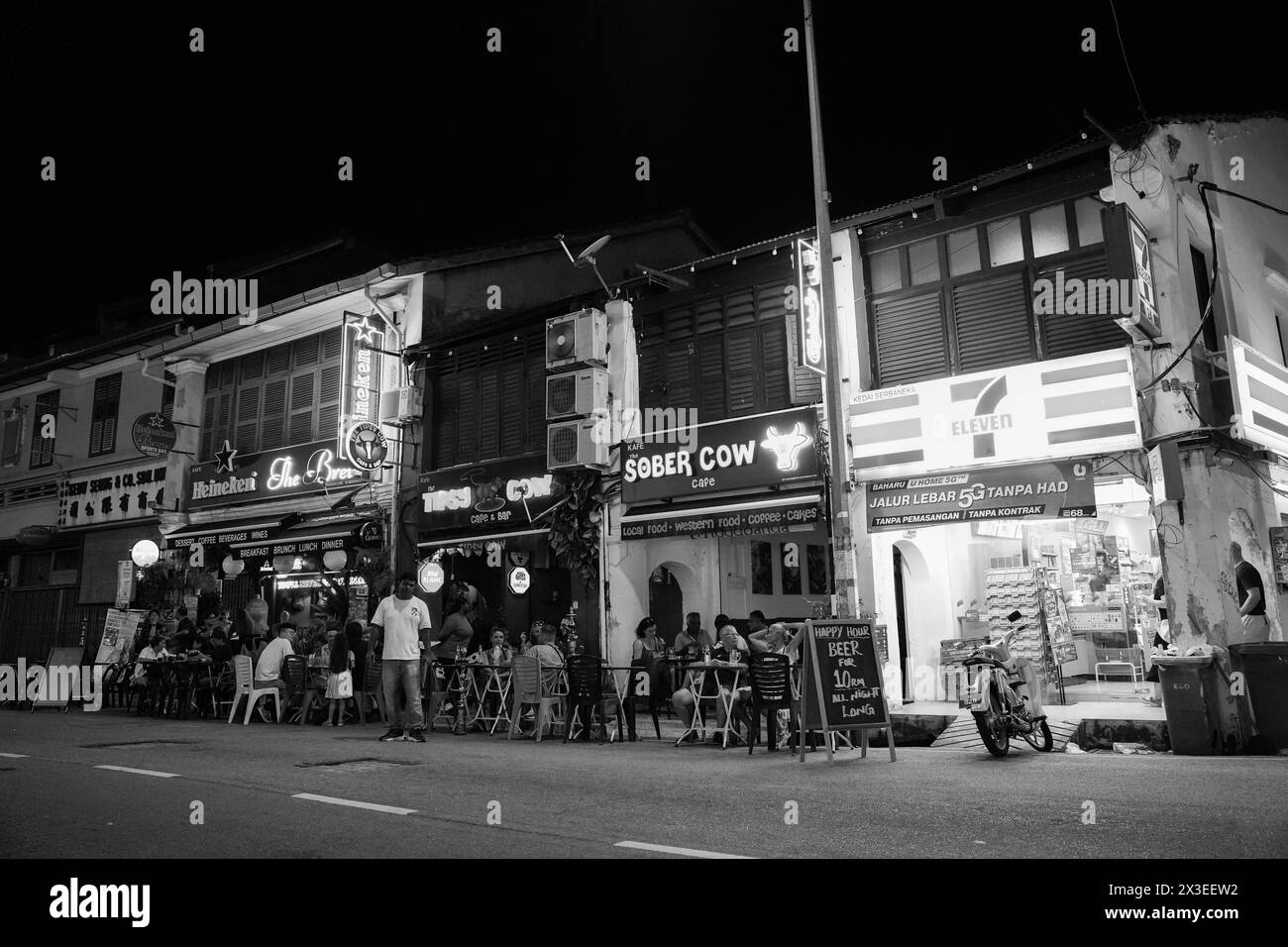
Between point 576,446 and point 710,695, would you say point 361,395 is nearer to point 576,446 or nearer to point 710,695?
point 576,446

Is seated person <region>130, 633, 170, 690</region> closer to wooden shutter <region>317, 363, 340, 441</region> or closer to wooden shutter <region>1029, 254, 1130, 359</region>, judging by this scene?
wooden shutter <region>317, 363, 340, 441</region>

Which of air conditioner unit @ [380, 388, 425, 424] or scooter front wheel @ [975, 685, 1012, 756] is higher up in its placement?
air conditioner unit @ [380, 388, 425, 424]

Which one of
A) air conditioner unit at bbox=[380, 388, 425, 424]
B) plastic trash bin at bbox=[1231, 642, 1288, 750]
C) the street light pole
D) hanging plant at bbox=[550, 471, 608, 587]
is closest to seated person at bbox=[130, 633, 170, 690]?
air conditioner unit at bbox=[380, 388, 425, 424]

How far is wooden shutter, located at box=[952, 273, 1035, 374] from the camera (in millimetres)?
12570

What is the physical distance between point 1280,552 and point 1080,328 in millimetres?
3738

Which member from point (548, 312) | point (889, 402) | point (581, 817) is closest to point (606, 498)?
point (548, 312)

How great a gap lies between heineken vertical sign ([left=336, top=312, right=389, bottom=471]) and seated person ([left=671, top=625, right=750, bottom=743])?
31.1 ft

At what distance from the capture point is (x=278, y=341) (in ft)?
72.6

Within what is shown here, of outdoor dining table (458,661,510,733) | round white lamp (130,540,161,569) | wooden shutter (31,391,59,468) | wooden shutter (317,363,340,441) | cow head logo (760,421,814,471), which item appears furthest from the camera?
wooden shutter (31,391,59,468)

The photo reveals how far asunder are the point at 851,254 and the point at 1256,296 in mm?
5886

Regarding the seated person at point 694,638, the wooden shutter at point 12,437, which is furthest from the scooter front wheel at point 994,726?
the wooden shutter at point 12,437

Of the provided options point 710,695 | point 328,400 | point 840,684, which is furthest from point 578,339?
point 840,684

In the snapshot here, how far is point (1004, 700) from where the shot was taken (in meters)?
9.69

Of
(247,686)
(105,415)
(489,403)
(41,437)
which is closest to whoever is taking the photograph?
(247,686)
